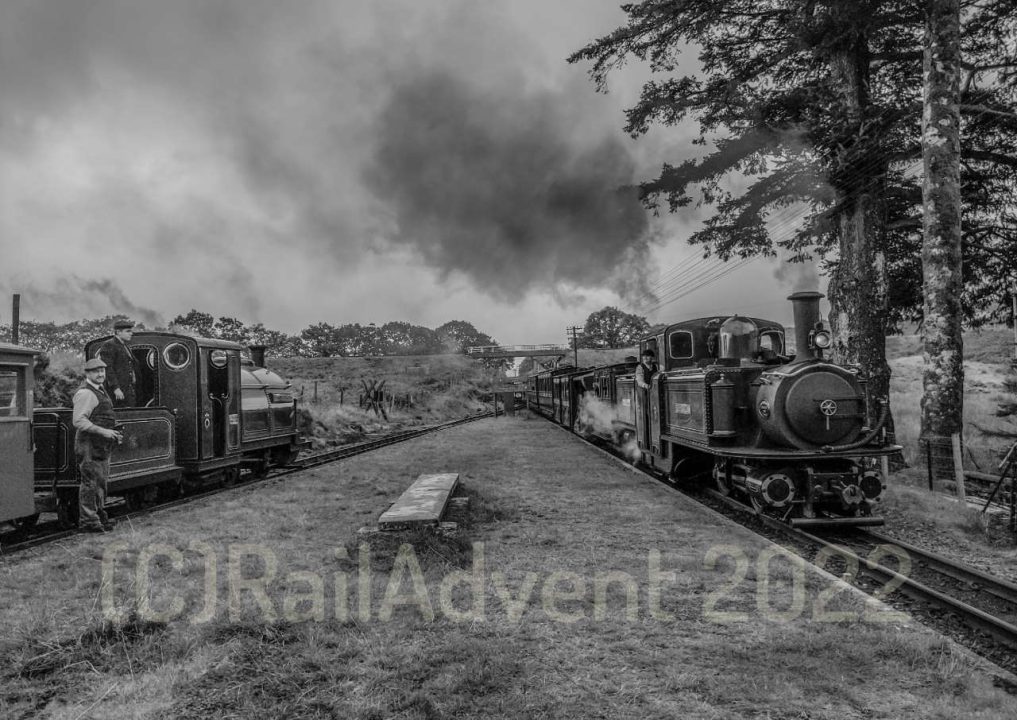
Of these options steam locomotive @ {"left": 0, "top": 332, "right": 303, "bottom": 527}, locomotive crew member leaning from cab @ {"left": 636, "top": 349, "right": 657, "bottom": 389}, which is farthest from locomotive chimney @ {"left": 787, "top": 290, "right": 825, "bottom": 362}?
steam locomotive @ {"left": 0, "top": 332, "right": 303, "bottom": 527}

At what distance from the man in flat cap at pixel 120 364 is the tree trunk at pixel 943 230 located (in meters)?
12.0

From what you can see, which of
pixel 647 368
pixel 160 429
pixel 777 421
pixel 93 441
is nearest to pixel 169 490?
pixel 160 429

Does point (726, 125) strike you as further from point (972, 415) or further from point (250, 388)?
point (972, 415)

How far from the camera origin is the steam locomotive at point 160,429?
6.59 meters

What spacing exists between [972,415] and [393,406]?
985 inches

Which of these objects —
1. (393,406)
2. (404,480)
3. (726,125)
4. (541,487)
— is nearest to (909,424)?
(726,125)

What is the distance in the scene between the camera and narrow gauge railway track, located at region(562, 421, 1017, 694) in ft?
14.2

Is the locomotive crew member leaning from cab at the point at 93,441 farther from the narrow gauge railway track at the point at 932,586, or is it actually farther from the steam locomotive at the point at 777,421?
the narrow gauge railway track at the point at 932,586

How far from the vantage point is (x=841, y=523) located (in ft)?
23.7

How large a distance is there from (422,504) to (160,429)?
429 centimetres

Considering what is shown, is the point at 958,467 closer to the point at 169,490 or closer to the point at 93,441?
the point at 93,441

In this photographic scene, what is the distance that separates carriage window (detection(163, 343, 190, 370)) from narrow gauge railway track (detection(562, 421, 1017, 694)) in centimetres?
841

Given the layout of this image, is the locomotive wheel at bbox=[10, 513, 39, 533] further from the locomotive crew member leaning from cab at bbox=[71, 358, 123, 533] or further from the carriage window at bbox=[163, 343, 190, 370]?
the carriage window at bbox=[163, 343, 190, 370]

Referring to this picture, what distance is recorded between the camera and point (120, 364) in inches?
359
